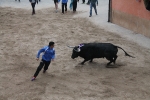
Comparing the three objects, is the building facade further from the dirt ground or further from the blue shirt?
the blue shirt

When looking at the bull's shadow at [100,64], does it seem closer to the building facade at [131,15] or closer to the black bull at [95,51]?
the black bull at [95,51]

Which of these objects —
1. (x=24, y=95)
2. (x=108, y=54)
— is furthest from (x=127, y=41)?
(x=24, y=95)

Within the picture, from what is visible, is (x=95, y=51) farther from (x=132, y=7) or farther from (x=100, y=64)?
(x=132, y=7)

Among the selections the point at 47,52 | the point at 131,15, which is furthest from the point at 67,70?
the point at 131,15

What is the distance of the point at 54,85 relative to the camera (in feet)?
25.2

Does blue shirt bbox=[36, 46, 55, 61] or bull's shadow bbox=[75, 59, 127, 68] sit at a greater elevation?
blue shirt bbox=[36, 46, 55, 61]

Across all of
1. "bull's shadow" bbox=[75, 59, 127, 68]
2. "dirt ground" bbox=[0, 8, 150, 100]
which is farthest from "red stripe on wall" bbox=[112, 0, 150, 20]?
"bull's shadow" bbox=[75, 59, 127, 68]

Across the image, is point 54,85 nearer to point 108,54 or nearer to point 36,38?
point 108,54

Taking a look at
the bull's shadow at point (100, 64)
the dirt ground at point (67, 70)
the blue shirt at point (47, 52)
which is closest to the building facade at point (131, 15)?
the dirt ground at point (67, 70)

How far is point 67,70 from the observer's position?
8.88 metres

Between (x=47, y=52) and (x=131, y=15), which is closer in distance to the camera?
(x=47, y=52)

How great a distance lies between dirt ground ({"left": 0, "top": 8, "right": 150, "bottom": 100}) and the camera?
7168 mm

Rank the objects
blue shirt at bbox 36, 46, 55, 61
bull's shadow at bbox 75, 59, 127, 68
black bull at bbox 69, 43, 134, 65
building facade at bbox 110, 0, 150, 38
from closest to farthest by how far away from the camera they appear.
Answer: blue shirt at bbox 36, 46, 55, 61 → black bull at bbox 69, 43, 134, 65 → bull's shadow at bbox 75, 59, 127, 68 → building facade at bbox 110, 0, 150, 38

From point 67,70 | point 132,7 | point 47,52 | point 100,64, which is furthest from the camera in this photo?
point 132,7
